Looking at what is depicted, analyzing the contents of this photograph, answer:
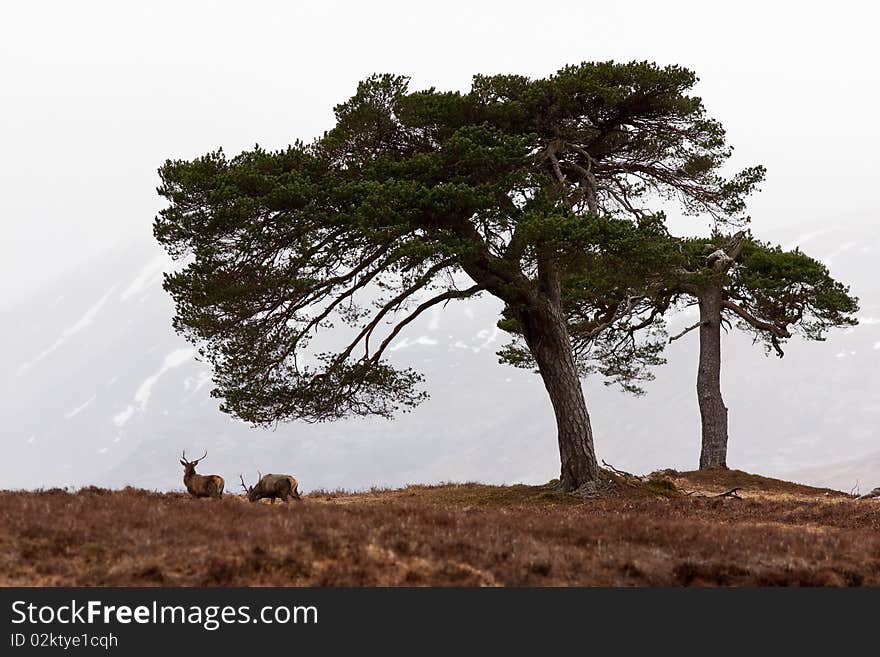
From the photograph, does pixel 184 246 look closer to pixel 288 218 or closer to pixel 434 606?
pixel 288 218

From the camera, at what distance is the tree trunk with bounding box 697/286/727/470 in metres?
30.8

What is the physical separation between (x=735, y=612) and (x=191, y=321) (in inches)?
549

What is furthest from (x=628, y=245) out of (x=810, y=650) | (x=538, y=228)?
(x=810, y=650)

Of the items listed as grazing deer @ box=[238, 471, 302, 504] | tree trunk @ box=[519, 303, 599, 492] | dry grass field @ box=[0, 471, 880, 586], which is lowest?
dry grass field @ box=[0, 471, 880, 586]

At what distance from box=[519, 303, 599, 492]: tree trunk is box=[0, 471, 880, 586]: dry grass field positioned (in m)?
7.69

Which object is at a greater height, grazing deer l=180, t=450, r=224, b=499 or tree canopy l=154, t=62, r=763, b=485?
tree canopy l=154, t=62, r=763, b=485

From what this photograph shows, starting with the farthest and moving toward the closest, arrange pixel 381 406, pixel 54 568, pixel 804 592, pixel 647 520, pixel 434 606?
pixel 381 406 → pixel 647 520 → pixel 804 592 → pixel 54 568 → pixel 434 606

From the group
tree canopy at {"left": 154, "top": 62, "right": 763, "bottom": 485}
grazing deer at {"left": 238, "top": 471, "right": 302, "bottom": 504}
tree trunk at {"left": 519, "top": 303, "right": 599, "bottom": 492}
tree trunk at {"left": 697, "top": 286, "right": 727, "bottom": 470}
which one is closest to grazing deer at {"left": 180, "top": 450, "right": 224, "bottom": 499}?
grazing deer at {"left": 238, "top": 471, "right": 302, "bottom": 504}

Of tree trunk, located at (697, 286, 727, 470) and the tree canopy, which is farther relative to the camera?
tree trunk, located at (697, 286, 727, 470)

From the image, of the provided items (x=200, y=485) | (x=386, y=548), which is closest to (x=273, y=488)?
(x=200, y=485)

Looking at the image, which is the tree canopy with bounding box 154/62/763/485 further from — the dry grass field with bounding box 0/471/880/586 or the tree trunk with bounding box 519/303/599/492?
the dry grass field with bounding box 0/471/880/586

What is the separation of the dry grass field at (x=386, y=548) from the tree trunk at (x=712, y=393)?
55.1 feet

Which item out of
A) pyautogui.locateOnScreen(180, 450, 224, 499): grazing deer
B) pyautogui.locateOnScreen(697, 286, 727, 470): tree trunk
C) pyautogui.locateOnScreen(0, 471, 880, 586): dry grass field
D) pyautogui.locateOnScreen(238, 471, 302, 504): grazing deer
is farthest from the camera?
pyautogui.locateOnScreen(697, 286, 727, 470): tree trunk

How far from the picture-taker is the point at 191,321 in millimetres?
19391
